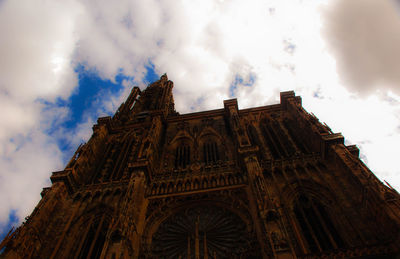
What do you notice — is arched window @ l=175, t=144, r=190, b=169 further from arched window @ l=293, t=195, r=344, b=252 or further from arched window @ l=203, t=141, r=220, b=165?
arched window @ l=293, t=195, r=344, b=252

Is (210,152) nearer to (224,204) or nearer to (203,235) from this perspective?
(224,204)

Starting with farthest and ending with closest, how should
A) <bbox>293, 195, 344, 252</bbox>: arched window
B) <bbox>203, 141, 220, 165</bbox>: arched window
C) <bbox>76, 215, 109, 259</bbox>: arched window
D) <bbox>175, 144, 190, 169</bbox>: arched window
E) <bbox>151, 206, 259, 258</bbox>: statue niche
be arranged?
<bbox>175, 144, 190, 169</bbox>: arched window, <bbox>203, 141, 220, 165</bbox>: arched window, <bbox>76, 215, 109, 259</bbox>: arched window, <bbox>151, 206, 259, 258</bbox>: statue niche, <bbox>293, 195, 344, 252</bbox>: arched window

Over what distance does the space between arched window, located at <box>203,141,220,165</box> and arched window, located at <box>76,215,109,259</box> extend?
674 cm

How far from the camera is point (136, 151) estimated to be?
18.8 meters

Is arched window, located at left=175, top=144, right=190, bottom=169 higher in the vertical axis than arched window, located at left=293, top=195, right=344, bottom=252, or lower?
higher

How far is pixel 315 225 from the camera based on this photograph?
11.3 metres

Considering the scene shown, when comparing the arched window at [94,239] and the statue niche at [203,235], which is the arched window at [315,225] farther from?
the arched window at [94,239]

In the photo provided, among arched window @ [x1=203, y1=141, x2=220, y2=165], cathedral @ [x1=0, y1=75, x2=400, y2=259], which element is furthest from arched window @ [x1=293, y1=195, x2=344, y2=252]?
arched window @ [x1=203, y1=141, x2=220, y2=165]

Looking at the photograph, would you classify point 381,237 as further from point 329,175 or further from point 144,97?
point 144,97

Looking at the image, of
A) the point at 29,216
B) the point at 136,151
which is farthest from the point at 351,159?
the point at 29,216

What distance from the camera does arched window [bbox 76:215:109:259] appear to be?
1166cm

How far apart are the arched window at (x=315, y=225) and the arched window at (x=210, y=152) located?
5.97 meters

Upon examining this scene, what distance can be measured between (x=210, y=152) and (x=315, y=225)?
840cm

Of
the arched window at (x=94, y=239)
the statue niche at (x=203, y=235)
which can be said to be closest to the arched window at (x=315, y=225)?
the statue niche at (x=203, y=235)
